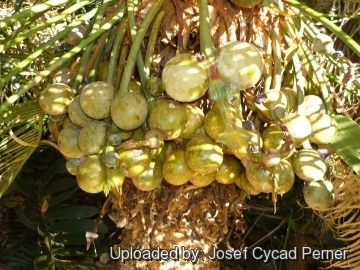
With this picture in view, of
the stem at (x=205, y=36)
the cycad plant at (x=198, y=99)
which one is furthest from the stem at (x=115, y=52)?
the stem at (x=205, y=36)

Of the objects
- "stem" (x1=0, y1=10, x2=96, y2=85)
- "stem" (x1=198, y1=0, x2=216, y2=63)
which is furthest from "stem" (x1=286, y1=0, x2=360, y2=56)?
"stem" (x1=0, y1=10, x2=96, y2=85)

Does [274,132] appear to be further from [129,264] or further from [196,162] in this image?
[129,264]

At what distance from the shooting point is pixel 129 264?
66 cm

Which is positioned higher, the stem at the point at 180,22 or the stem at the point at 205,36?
the stem at the point at 205,36

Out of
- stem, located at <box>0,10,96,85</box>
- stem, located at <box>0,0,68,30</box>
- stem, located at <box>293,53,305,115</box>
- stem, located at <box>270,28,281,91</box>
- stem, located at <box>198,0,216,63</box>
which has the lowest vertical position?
stem, located at <box>293,53,305,115</box>

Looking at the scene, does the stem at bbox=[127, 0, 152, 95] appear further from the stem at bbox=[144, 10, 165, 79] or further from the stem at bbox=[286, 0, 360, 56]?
the stem at bbox=[286, 0, 360, 56]

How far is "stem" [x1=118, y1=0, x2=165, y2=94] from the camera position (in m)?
0.50

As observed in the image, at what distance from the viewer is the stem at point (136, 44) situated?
50cm

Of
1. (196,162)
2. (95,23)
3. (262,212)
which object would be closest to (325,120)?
(196,162)

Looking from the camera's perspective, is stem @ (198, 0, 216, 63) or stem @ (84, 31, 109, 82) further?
stem @ (84, 31, 109, 82)

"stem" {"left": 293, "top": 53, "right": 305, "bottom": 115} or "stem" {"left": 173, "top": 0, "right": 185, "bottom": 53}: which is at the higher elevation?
"stem" {"left": 173, "top": 0, "right": 185, "bottom": 53}

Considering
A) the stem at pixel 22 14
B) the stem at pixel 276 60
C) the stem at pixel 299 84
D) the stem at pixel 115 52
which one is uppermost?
the stem at pixel 22 14

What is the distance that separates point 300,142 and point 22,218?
79cm

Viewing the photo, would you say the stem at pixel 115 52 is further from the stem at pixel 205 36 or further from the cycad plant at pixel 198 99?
the stem at pixel 205 36
